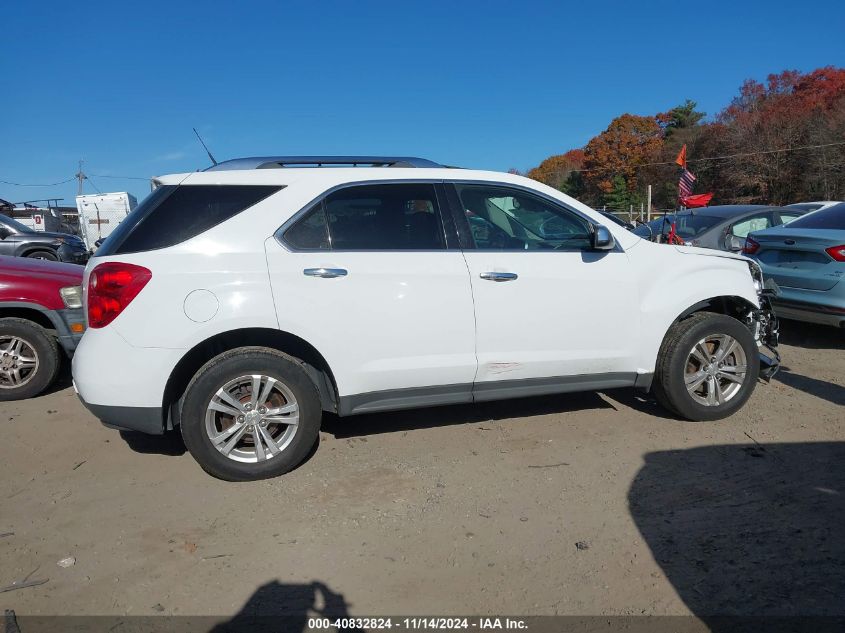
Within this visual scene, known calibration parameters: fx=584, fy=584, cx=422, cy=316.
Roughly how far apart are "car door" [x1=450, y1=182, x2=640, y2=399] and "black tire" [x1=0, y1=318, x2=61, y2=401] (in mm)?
3890

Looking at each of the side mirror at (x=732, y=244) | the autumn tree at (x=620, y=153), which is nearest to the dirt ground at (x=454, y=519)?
the side mirror at (x=732, y=244)

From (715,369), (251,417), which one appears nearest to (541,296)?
(715,369)

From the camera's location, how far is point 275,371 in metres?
3.40

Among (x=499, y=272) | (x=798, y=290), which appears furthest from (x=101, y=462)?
(x=798, y=290)

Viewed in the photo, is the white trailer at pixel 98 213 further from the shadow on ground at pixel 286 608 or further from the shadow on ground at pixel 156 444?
the shadow on ground at pixel 286 608

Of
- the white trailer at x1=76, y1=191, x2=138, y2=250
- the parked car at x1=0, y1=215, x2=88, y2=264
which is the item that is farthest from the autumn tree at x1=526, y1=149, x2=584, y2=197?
the parked car at x1=0, y1=215, x2=88, y2=264

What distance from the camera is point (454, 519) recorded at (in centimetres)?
308

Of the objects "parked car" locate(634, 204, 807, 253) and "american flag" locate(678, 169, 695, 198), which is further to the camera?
"american flag" locate(678, 169, 695, 198)

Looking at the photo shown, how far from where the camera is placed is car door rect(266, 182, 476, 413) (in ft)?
11.1

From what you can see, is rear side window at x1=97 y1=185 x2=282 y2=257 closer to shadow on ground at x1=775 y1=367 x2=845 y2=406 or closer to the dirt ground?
the dirt ground

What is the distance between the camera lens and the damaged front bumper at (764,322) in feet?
14.8

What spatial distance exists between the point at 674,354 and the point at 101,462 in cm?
396

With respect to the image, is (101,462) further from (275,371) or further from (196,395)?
(275,371)

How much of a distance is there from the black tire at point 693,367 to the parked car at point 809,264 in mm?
2360
